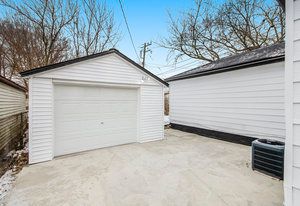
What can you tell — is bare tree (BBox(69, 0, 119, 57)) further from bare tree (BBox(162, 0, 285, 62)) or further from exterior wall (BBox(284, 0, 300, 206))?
exterior wall (BBox(284, 0, 300, 206))

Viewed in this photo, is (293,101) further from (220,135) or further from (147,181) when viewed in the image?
(220,135)

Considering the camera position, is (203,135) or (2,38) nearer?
(203,135)

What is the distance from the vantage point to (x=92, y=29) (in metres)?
11.4

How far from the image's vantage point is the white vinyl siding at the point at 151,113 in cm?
621

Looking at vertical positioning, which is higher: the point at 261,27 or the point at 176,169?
the point at 261,27

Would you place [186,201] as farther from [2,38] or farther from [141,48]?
[141,48]

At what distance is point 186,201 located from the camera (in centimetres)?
259

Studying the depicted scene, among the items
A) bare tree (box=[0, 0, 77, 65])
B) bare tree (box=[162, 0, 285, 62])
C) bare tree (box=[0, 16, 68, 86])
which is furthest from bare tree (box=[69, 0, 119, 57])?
bare tree (box=[162, 0, 285, 62])

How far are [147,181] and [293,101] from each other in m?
2.71

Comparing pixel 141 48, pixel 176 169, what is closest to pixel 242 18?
pixel 141 48

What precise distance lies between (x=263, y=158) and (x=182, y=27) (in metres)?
13.3

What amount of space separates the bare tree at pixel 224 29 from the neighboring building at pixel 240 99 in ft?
23.4

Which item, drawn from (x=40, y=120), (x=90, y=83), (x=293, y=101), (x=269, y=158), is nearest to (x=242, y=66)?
(x=269, y=158)

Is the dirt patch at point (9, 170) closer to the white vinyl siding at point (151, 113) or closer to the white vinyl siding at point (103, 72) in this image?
the white vinyl siding at point (103, 72)
